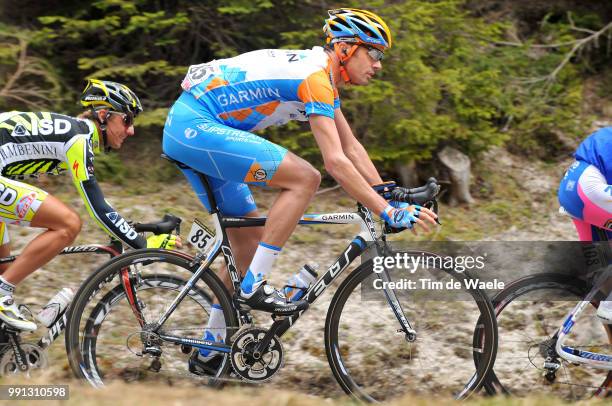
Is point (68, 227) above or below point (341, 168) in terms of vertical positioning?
below

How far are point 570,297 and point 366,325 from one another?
52.8 inches

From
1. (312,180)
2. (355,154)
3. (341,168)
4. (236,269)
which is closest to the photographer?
(341,168)

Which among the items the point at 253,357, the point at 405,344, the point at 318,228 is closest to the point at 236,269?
the point at 253,357

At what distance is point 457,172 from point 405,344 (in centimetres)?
426

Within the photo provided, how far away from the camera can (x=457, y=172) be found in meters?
8.78

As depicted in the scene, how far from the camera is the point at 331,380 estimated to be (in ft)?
17.7

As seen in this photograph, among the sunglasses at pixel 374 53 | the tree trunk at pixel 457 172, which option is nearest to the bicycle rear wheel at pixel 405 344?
the sunglasses at pixel 374 53

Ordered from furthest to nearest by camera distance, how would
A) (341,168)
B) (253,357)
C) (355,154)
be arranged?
(355,154), (253,357), (341,168)

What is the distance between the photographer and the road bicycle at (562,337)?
4922mm

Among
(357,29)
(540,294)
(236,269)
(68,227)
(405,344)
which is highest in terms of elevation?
(357,29)

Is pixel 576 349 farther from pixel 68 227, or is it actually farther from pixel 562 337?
pixel 68 227

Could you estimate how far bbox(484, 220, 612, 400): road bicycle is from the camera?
492 centimetres

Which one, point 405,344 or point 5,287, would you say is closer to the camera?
point 5,287

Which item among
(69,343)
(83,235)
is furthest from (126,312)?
(83,235)
